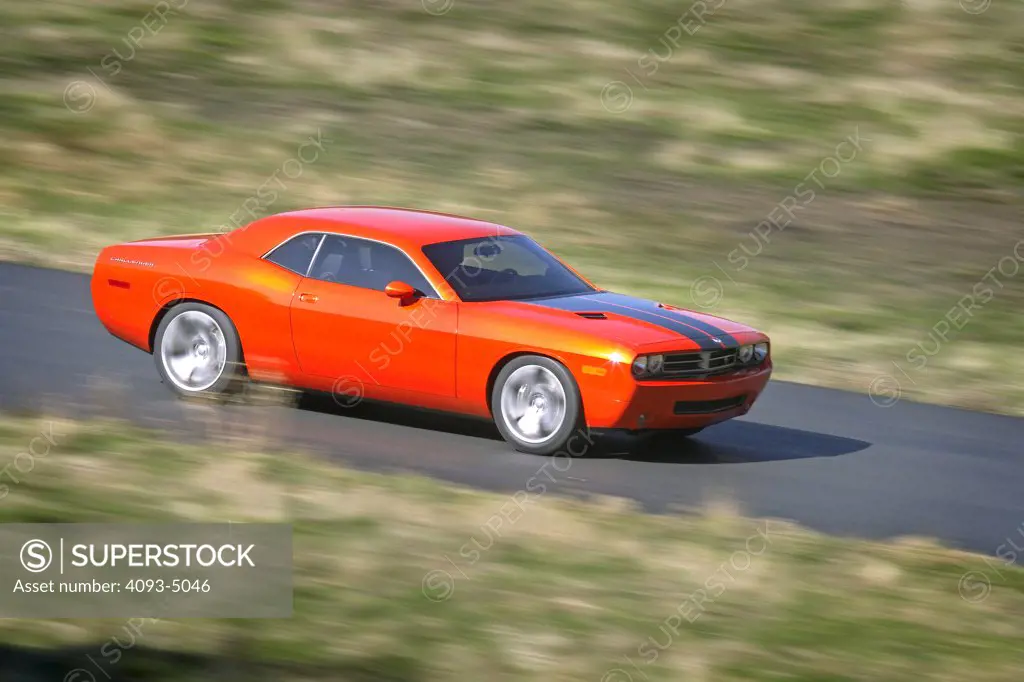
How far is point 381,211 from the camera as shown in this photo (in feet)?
38.2

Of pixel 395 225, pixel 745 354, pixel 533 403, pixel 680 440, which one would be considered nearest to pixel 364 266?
pixel 395 225

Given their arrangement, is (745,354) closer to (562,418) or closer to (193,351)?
(562,418)

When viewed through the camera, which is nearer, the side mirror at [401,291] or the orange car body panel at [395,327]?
the orange car body panel at [395,327]

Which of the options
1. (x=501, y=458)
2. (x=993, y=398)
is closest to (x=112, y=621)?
(x=501, y=458)

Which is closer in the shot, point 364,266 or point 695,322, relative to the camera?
point 695,322

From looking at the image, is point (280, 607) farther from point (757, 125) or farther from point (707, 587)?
point (757, 125)

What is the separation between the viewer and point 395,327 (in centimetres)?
1050

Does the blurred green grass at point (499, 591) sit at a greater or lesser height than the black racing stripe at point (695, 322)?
lesser

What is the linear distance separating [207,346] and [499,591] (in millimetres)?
4558

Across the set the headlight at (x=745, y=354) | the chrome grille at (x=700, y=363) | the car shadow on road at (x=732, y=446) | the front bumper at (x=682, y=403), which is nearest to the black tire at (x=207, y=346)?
the car shadow on road at (x=732, y=446)

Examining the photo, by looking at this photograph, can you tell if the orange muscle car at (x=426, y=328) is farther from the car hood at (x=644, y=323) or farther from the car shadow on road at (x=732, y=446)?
the car shadow on road at (x=732, y=446)

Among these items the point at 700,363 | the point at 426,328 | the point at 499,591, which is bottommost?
the point at 499,591

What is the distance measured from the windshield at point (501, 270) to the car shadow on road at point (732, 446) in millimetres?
1135

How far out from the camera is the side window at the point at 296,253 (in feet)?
36.5
